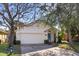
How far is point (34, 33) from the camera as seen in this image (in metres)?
4.80

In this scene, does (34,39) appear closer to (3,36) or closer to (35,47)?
(35,47)

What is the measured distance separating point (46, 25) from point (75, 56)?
28.5 inches

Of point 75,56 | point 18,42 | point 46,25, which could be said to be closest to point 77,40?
point 75,56

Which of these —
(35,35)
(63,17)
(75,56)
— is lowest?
(75,56)

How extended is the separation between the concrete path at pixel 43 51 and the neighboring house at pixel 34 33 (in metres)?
0.09

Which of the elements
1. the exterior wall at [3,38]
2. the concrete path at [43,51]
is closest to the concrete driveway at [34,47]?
the concrete path at [43,51]

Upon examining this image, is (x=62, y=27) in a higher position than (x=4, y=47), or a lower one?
higher

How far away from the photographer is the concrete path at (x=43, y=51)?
4.79 meters

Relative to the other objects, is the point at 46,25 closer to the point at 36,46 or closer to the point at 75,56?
the point at 36,46

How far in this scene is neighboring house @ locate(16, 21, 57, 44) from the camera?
4.78 m

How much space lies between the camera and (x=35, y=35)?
Result: 4812 millimetres

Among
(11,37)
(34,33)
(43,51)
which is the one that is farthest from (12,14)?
(43,51)

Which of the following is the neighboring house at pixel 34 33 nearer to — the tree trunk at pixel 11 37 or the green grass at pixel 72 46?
the tree trunk at pixel 11 37

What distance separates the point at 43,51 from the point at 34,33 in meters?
0.34
